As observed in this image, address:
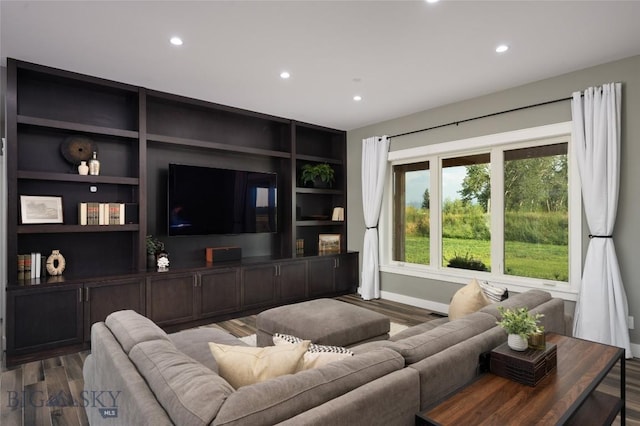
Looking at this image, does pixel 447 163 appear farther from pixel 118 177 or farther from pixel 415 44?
pixel 118 177

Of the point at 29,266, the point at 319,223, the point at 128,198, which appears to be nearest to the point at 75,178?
the point at 128,198

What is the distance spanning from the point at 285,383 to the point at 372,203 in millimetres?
4424

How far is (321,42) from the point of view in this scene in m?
2.91

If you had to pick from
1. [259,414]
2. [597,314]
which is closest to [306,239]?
[597,314]

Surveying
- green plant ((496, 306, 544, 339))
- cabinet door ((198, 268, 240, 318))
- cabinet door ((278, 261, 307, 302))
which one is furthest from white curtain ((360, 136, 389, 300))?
green plant ((496, 306, 544, 339))

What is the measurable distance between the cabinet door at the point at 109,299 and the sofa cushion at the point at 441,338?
118 inches

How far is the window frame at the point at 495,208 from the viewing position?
11.7 feet

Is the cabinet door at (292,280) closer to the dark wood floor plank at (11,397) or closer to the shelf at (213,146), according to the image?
the shelf at (213,146)

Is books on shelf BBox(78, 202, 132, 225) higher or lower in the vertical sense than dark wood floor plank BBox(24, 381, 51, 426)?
higher

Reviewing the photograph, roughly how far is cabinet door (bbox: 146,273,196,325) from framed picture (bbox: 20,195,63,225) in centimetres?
109

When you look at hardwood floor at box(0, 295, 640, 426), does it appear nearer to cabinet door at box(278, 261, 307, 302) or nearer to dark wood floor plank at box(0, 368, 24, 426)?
dark wood floor plank at box(0, 368, 24, 426)

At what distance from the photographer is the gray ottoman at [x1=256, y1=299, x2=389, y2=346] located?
8.75 ft

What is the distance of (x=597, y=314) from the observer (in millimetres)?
3213

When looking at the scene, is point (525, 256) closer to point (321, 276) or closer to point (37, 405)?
point (321, 276)
